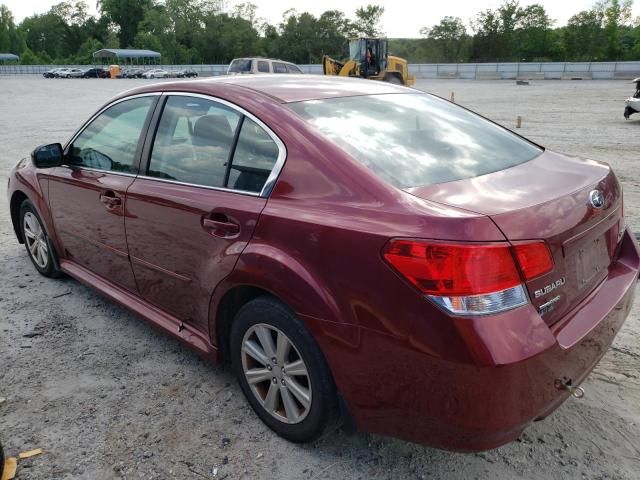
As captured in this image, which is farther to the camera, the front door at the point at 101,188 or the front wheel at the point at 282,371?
the front door at the point at 101,188

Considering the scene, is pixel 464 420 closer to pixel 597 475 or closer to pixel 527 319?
pixel 527 319

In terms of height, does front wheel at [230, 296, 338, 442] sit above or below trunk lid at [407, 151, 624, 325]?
below

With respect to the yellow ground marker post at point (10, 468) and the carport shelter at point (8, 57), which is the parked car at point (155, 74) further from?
the yellow ground marker post at point (10, 468)

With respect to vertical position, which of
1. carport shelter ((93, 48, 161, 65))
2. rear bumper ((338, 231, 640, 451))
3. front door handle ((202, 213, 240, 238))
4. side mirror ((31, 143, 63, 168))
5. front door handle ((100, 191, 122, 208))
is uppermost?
carport shelter ((93, 48, 161, 65))

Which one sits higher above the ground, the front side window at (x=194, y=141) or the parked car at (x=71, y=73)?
the front side window at (x=194, y=141)

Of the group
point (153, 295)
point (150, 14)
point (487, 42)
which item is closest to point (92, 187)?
point (153, 295)

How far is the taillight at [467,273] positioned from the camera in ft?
6.24

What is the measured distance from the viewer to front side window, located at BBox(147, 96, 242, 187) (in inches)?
110

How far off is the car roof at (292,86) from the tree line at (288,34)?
7630 centimetres

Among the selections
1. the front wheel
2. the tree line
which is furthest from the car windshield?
the tree line

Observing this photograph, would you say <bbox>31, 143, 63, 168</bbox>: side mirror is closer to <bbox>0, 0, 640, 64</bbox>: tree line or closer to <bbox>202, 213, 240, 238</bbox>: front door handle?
<bbox>202, 213, 240, 238</bbox>: front door handle

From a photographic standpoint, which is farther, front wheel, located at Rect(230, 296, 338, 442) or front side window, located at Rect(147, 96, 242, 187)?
front side window, located at Rect(147, 96, 242, 187)

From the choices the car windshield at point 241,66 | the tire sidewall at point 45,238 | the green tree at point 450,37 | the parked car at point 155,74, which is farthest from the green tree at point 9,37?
the tire sidewall at point 45,238

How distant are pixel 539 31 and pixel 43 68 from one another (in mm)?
73013
